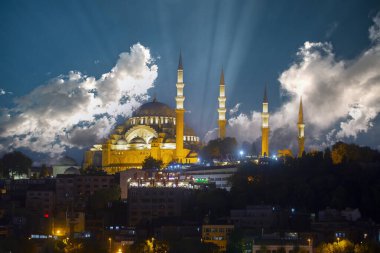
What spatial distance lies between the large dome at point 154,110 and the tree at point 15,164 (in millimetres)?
10296

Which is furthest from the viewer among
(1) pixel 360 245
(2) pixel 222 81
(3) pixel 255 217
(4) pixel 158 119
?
(4) pixel 158 119

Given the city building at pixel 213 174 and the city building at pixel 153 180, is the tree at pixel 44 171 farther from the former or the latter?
Answer: the city building at pixel 213 174

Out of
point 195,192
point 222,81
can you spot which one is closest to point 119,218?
point 195,192

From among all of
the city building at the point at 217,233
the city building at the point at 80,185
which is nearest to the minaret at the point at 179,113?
the city building at the point at 80,185

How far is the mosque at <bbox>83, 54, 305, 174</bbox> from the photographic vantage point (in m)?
69.1

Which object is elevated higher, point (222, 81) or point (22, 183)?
point (222, 81)

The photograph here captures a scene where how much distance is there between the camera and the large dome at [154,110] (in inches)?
3041

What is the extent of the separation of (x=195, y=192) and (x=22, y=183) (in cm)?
1524

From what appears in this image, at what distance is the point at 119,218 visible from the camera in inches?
2127

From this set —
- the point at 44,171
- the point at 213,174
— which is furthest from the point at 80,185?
the point at 44,171

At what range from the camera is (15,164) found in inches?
2798

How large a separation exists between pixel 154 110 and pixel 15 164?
1203 centimetres

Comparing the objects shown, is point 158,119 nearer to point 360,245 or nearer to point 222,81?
point 222,81

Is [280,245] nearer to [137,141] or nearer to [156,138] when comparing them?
[156,138]
